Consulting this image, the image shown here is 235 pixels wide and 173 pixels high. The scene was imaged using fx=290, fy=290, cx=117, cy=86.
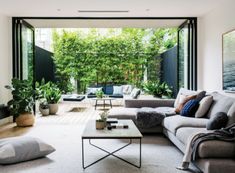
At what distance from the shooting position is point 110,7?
602cm

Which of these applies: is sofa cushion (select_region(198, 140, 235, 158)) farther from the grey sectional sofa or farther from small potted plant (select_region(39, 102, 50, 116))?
small potted plant (select_region(39, 102, 50, 116))

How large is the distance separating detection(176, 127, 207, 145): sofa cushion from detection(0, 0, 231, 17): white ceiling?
8.93 feet

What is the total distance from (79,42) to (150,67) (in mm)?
3098

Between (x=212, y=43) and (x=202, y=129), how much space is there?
2963mm

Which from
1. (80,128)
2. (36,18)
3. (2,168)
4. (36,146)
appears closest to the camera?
(2,168)

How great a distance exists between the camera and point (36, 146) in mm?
3822

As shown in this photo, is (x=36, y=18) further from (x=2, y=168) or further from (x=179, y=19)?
(x=2, y=168)

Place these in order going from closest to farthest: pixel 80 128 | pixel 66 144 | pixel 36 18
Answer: pixel 66 144 < pixel 80 128 < pixel 36 18

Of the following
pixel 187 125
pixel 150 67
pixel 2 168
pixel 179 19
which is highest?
pixel 179 19

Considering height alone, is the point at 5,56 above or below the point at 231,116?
above

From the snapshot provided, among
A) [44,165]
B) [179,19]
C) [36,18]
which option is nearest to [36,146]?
[44,165]

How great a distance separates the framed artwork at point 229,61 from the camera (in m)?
5.03

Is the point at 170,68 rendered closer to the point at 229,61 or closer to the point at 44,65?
the point at 229,61

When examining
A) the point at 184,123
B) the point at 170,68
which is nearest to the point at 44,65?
the point at 170,68
